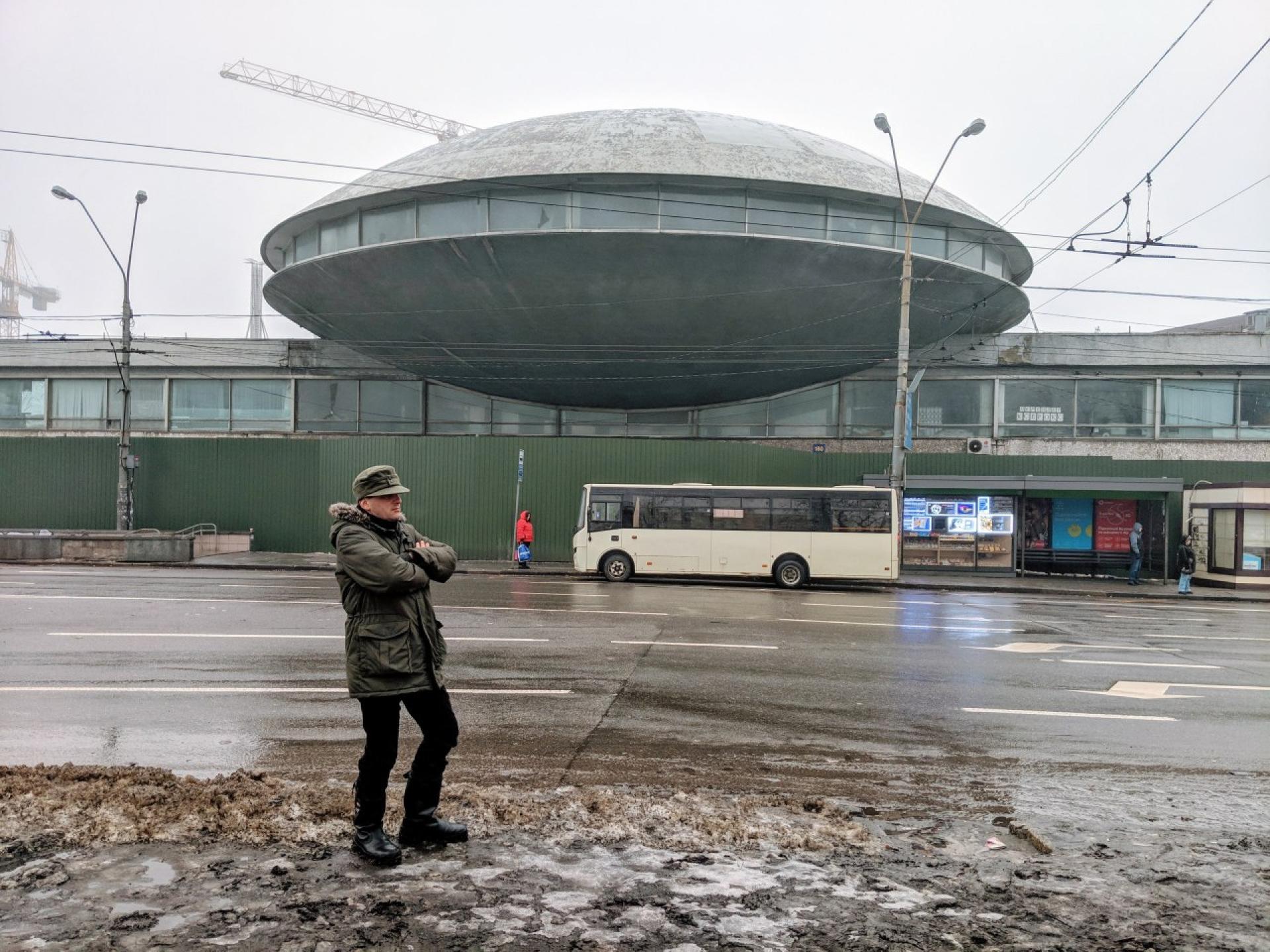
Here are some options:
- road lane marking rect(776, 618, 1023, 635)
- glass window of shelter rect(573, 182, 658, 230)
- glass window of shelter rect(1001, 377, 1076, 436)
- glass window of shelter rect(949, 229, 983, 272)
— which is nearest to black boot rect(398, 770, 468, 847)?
road lane marking rect(776, 618, 1023, 635)

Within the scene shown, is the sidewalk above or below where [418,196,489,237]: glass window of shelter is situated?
below

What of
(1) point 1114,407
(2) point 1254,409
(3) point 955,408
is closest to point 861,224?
(3) point 955,408

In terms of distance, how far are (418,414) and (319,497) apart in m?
5.10

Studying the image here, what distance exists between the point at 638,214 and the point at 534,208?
10.2 feet

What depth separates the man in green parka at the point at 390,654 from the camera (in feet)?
13.8

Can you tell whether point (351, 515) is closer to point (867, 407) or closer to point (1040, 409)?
point (867, 407)

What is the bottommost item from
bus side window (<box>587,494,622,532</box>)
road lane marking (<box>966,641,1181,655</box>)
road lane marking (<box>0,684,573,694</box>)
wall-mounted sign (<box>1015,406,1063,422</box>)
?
road lane marking (<box>966,641,1181,655</box>)

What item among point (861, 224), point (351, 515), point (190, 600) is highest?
point (861, 224)

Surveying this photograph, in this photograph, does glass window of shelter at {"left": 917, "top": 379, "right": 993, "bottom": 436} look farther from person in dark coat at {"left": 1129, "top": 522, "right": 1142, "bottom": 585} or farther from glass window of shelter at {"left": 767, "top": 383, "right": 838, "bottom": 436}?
person in dark coat at {"left": 1129, "top": 522, "right": 1142, "bottom": 585}

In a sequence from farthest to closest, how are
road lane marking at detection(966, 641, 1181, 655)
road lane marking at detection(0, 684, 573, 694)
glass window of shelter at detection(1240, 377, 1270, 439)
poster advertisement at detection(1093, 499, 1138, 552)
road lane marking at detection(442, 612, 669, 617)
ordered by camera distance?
glass window of shelter at detection(1240, 377, 1270, 439) → poster advertisement at detection(1093, 499, 1138, 552) → road lane marking at detection(442, 612, 669, 617) → road lane marking at detection(966, 641, 1181, 655) → road lane marking at detection(0, 684, 573, 694)

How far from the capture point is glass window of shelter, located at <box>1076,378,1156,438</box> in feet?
104

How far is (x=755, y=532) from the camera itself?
2295 cm

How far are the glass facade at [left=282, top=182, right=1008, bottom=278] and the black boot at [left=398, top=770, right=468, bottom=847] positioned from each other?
23.6 m

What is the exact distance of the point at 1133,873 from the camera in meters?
4.46
